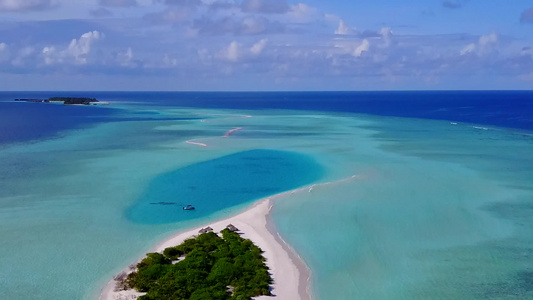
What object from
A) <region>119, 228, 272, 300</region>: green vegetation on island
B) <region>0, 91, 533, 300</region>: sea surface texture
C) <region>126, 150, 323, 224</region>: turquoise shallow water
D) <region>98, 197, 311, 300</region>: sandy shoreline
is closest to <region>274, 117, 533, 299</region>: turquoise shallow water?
<region>0, 91, 533, 300</region>: sea surface texture

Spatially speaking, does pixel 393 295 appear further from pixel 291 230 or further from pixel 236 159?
pixel 236 159

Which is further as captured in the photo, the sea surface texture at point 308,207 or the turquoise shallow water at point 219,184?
the turquoise shallow water at point 219,184

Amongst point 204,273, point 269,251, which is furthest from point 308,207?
point 204,273

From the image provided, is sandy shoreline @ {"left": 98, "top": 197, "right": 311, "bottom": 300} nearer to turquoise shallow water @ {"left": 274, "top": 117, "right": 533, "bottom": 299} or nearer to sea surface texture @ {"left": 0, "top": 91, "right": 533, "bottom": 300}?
sea surface texture @ {"left": 0, "top": 91, "right": 533, "bottom": 300}

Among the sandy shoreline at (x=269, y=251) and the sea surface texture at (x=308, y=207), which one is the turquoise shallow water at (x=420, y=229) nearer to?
the sea surface texture at (x=308, y=207)

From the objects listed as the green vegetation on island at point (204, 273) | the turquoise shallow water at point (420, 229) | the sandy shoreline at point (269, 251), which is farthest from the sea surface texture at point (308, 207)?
the green vegetation on island at point (204, 273)
